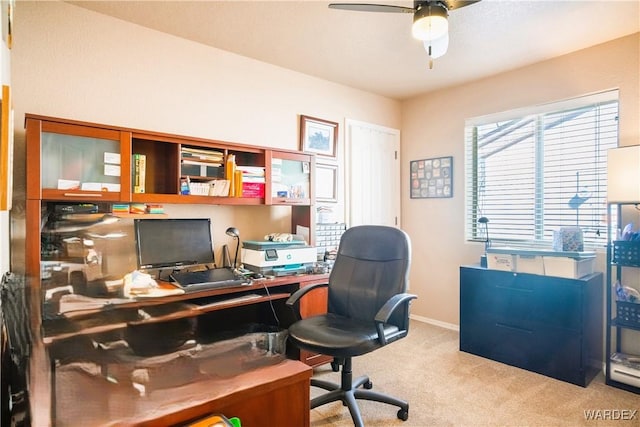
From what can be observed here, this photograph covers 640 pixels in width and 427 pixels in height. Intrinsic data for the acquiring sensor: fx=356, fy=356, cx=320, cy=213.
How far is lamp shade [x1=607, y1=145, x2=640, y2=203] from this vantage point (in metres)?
2.28

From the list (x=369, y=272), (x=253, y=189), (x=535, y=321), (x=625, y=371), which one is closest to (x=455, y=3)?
(x=369, y=272)

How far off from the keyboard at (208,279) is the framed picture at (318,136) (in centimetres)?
142

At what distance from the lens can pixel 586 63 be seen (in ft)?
9.22

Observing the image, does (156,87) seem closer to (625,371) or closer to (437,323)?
(437,323)

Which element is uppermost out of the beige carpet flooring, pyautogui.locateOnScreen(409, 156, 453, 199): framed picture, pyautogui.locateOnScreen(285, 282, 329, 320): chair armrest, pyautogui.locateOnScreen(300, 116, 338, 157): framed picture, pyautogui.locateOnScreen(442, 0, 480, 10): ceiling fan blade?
pyautogui.locateOnScreen(442, 0, 480, 10): ceiling fan blade

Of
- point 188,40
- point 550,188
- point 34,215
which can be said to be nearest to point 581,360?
point 550,188

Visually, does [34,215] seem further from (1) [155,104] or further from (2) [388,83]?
(2) [388,83]

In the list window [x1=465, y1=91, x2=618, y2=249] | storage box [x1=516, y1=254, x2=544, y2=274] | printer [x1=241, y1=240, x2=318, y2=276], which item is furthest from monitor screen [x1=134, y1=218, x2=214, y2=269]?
window [x1=465, y1=91, x2=618, y2=249]

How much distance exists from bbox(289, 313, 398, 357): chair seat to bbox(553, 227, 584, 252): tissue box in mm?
1580

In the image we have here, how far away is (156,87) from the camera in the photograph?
8.27ft

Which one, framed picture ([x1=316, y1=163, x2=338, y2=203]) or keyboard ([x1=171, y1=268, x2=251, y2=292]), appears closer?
keyboard ([x1=171, y1=268, x2=251, y2=292])

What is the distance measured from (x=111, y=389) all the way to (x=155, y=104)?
2136 millimetres

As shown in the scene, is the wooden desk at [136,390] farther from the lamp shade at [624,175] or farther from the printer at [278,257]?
the lamp shade at [624,175]

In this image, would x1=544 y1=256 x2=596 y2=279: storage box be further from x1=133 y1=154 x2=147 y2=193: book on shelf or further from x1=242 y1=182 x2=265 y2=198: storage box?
x1=133 y1=154 x2=147 y2=193: book on shelf
